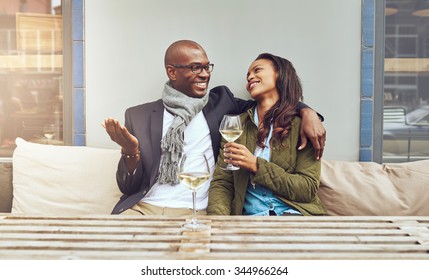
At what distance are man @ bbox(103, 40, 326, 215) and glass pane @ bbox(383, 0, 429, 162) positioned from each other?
820mm

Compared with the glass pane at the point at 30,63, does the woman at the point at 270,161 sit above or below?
below

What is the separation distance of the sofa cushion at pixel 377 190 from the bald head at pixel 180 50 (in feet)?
2.89

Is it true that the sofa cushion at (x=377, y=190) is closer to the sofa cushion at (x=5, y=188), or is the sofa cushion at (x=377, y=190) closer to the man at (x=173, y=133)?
the man at (x=173, y=133)

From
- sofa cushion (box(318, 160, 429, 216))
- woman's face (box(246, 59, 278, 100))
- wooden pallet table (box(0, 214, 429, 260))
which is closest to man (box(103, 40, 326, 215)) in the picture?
woman's face (box(246, 59, 278, 100))

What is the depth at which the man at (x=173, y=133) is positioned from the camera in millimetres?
2166

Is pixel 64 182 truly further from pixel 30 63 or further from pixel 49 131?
pixel 30 63

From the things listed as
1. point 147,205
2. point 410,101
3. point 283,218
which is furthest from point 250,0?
point 283,218

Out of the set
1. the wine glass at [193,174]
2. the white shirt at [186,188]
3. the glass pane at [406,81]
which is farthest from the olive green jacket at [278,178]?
the glass pane at [406,81]

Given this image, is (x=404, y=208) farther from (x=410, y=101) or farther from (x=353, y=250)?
(x=353, y=250)

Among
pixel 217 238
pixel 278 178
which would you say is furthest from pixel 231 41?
pixel 217 238

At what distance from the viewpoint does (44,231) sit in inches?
55.8

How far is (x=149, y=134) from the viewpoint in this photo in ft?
7.43
